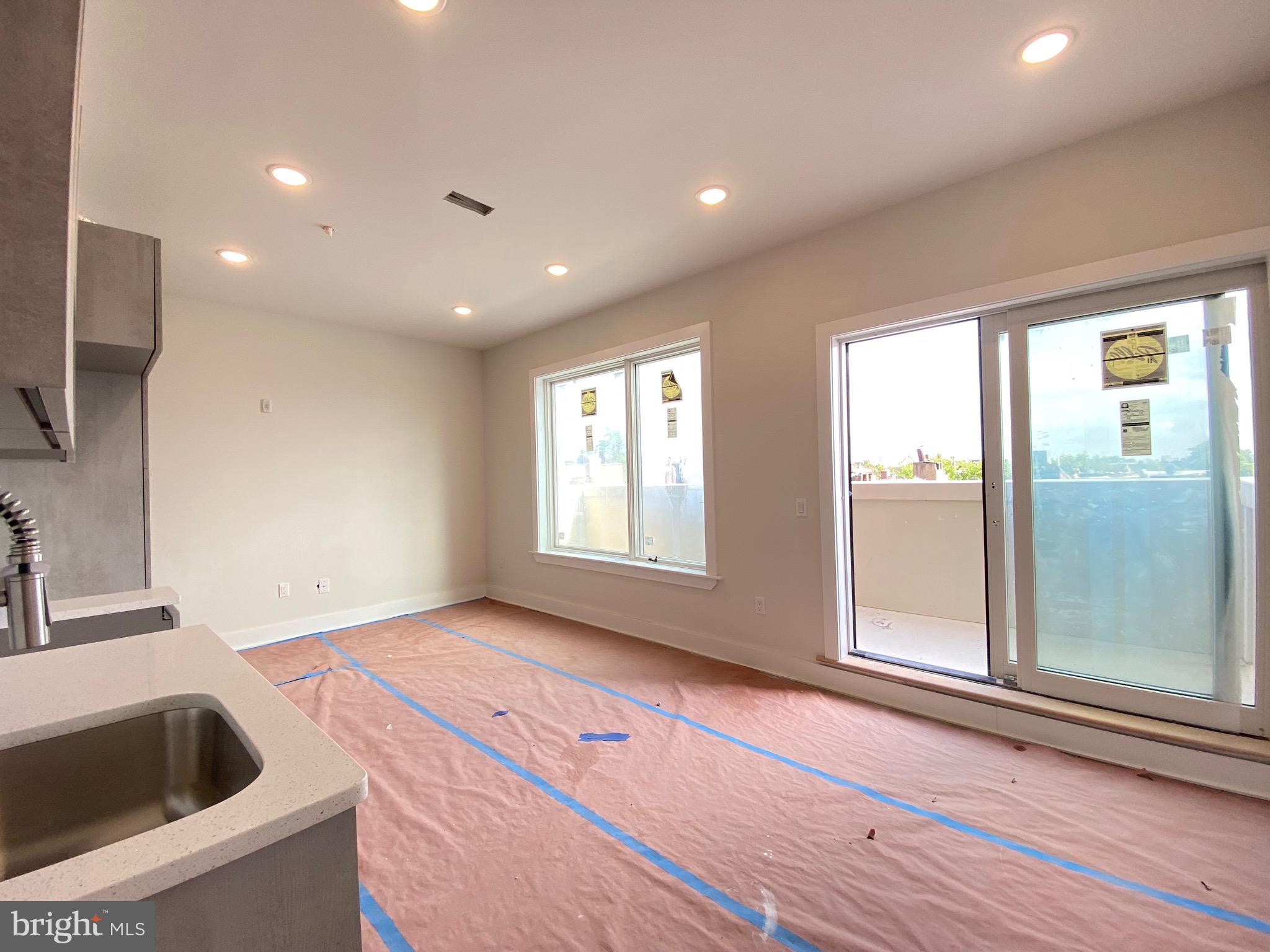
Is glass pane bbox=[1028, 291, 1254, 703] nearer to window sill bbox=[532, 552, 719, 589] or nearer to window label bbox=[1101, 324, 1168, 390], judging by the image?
window label bbox=[1101, 324, 1168, 390]

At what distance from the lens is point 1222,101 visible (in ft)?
6.88

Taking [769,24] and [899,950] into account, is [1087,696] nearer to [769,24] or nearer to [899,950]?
[899,950]

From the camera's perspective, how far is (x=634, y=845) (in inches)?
74.7

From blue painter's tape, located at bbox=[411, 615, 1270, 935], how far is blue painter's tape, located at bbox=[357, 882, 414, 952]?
5.09 ft

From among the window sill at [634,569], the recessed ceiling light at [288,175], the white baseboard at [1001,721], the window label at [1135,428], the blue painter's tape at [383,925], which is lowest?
the blue painter's tape at [383,925]

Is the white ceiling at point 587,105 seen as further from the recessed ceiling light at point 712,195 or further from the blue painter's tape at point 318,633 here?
the blue painter's tape at point 318,633

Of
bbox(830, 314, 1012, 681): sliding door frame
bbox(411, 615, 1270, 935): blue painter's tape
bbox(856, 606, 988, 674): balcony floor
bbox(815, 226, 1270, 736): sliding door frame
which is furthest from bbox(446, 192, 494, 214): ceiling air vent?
bbox(856, 606, 988, 674): balcony floor

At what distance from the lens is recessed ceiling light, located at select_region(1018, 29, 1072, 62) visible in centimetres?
178

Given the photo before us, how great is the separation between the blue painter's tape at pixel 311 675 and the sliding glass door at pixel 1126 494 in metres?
3.42

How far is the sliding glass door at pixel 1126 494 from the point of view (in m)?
2.19

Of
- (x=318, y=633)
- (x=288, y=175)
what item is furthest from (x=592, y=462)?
(x=288, y=175)

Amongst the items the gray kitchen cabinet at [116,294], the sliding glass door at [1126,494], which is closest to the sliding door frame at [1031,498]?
the sliding glass door at [1126,494]

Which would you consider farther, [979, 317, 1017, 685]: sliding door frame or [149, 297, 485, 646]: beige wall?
[149, 297, 485, 646]: beige wall

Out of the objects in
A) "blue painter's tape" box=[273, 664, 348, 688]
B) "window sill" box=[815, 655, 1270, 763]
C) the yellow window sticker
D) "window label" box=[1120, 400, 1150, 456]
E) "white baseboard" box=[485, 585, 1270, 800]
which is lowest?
"blue painter's tape" box=[273, 664, 348, 688]
